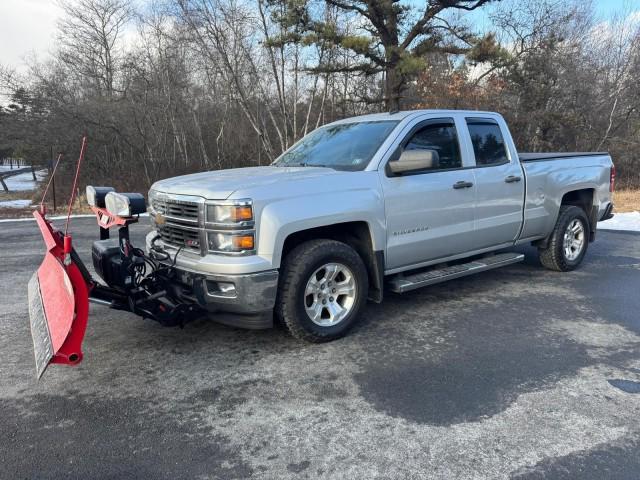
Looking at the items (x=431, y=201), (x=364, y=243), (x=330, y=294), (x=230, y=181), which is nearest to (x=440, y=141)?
(x=431, y=201)

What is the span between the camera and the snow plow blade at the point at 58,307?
9.86ft

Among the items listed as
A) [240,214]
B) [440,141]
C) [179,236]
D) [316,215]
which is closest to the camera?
[240,214]

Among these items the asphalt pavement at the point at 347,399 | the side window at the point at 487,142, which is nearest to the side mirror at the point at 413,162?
the side window at the point at 487,142

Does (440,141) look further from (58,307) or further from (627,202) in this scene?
(627,202)

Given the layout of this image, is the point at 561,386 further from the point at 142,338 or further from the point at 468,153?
the point at 142,338

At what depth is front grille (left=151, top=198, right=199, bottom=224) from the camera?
12.9 ft

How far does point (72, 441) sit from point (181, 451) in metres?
0.67

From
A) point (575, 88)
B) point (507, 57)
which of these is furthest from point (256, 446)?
point (575, 88)

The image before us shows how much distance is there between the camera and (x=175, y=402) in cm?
335

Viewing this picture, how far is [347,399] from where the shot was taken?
11.0 ft

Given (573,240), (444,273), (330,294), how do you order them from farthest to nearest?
(573,240) < (444,273) < (330,294)

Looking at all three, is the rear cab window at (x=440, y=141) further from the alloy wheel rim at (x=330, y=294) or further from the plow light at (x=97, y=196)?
the plow light at (x=97, y=196)

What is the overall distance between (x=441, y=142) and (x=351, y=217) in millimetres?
1575

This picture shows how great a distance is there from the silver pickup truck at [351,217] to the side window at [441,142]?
14mm
